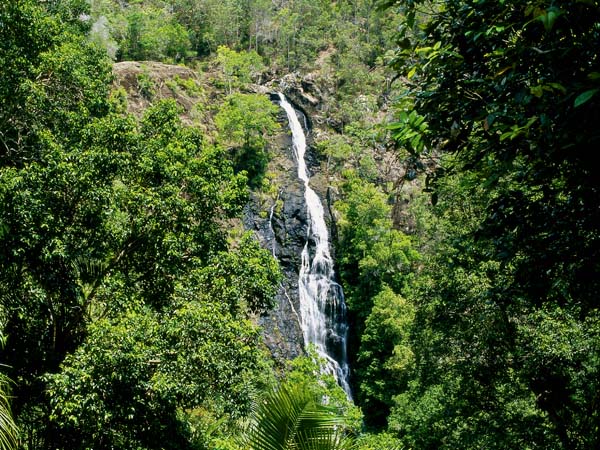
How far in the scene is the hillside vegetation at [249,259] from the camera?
3.15 m

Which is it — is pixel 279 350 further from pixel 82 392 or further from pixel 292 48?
pixel 292 48

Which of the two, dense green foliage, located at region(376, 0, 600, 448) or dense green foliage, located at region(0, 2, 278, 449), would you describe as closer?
dense green foliage, located at region(376, 0, 600, 448)

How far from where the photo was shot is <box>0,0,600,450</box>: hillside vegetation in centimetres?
315

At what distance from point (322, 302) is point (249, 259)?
17403mm

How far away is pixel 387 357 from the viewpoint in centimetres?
2464

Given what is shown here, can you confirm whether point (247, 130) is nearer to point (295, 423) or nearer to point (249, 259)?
point (249, 259)

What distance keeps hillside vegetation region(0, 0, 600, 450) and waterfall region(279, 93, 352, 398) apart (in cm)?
950

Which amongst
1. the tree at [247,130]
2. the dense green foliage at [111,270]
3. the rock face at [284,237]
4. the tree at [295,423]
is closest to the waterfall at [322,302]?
the rock face at [284,237]

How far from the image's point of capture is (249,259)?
32.2 feet

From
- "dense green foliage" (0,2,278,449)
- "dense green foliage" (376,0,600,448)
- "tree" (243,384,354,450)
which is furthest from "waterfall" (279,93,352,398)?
"dense green foliage" (376,0,600,448)

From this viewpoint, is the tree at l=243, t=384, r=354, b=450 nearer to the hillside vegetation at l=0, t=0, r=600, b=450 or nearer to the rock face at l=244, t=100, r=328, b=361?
the hillside vegetation at l=0, t=0, r=600, b=450

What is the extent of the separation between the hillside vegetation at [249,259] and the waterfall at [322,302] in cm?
950

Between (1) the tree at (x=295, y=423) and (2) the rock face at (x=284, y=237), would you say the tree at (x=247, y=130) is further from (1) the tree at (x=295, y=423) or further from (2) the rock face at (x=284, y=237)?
(1) the tree at (x=295, y=423)

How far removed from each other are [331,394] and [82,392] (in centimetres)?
696
